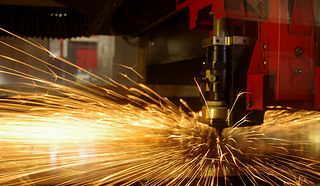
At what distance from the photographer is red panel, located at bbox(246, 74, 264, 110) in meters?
1.31

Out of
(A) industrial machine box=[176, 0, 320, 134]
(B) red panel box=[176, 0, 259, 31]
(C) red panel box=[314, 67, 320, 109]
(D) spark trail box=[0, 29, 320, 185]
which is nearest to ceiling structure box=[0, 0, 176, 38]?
(D) spark trail box=[0, 29, 320, 185]

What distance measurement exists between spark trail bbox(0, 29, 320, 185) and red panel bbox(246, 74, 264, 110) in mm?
231

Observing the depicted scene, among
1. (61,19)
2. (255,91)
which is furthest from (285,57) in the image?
(61,19)

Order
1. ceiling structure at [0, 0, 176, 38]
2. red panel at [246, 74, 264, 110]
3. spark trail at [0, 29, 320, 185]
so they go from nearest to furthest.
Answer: spark trail at [0, 29, 320, 185] → red panel at [246, 74, 264, 110] → ceiling structure at [0, 0, 176, 38]

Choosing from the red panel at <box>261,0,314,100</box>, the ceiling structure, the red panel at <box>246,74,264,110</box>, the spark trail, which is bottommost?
the spark trail

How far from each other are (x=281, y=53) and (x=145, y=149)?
752 millimetres

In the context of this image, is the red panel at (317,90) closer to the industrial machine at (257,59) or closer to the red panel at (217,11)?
the industrial machine at (257,59)

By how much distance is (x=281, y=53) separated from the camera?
4.39 feet

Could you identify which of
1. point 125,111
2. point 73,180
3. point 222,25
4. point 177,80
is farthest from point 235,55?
point 177,80

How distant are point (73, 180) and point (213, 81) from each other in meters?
0.63

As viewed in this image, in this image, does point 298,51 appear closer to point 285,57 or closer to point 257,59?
point 285,57

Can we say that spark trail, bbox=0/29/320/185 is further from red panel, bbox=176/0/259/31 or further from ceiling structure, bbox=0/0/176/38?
ceiling structure, bbox=0/0/176/38

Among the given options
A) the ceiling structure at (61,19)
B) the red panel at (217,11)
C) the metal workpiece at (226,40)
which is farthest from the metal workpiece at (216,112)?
the ceiling structure at (61,19)

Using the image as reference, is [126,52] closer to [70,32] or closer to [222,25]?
[70,32]
